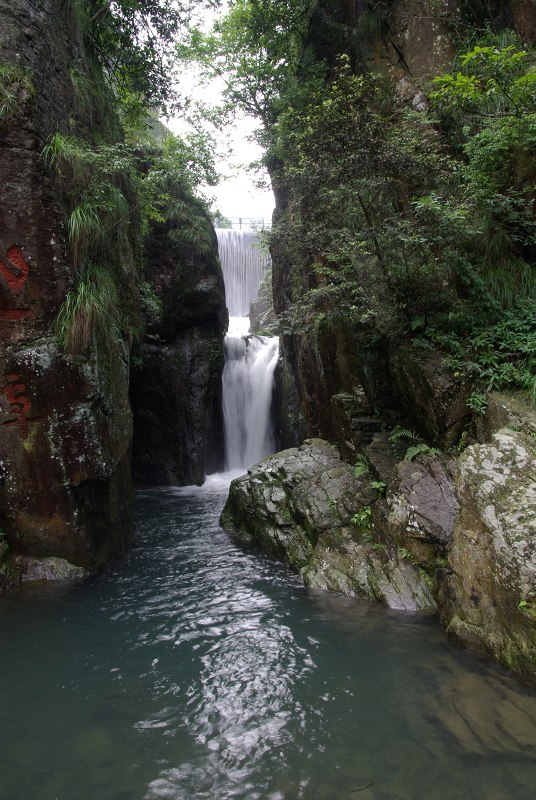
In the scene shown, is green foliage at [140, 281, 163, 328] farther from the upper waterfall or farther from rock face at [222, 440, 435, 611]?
the upper waterfall

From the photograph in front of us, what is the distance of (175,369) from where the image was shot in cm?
1416

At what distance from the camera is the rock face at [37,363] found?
6.03 m

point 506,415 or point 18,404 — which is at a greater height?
point 18,404

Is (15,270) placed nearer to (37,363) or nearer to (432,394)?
(37,363)

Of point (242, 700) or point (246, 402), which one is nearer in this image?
point (242, 700)

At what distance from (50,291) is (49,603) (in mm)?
3662

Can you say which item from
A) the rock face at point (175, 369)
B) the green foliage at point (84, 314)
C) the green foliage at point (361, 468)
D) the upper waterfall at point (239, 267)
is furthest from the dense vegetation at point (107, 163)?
the upper waterfall at point (239, 267)

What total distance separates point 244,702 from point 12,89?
6.87 m

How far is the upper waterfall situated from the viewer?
23.8 m

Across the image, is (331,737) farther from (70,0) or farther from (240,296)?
(240,296)

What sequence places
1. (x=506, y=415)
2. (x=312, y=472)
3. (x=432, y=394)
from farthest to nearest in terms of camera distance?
1. (x=312, y=472)
2. (x=432, y=394)
3. (x=506, y=415)

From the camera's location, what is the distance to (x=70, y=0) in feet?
24.4

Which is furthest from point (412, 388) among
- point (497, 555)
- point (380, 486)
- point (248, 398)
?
point (248, 398)

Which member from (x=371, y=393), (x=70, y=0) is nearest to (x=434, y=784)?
(x=371, y=393)
